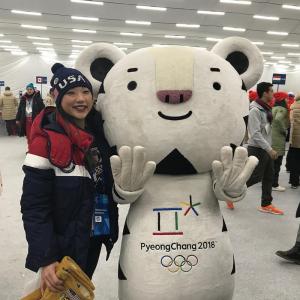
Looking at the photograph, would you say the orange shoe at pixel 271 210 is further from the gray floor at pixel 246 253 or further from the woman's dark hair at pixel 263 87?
the woman's dark hair at pixel 263 87

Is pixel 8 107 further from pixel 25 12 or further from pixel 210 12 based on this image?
pixel 210 12

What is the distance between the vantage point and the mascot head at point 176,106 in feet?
5.18

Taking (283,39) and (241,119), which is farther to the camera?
(283,39)

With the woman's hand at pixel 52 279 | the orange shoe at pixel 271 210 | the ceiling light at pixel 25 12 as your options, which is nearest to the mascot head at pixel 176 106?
the woman's hand at pixel 52 279

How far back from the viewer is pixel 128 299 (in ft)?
5.42

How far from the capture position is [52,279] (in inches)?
57.2

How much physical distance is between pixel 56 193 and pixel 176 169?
0.50 meters

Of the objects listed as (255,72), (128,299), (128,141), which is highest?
(255,72)

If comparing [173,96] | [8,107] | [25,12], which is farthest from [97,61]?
[25,12]

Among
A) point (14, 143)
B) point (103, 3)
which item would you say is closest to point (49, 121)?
point (14, 143)

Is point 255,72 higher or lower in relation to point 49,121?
higher

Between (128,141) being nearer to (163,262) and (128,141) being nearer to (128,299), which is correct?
(163,262)

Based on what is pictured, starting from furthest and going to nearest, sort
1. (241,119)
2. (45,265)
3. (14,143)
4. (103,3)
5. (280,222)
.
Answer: (103,3)
(14,143)
(280,222)
(241,119)
(45,265)

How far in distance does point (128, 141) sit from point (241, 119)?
51 cm
